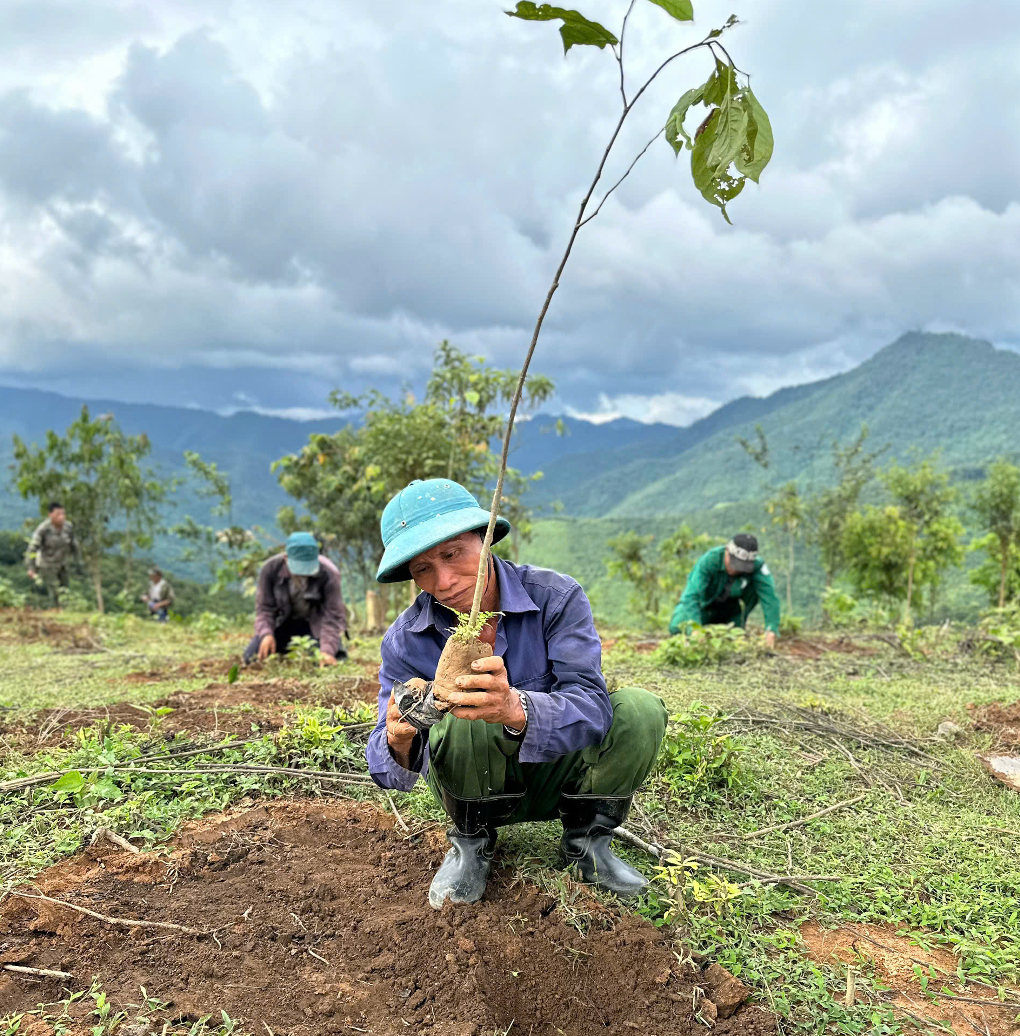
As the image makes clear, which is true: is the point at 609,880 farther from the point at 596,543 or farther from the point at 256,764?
the point at 596,543

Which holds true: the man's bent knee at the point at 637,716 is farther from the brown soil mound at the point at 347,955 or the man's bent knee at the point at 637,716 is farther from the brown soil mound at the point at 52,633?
the brown soil mound at the point at 52,633

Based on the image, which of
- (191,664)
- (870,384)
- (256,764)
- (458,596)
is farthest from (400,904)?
(870,384)

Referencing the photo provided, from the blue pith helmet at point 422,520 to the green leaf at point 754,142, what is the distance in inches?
40.5

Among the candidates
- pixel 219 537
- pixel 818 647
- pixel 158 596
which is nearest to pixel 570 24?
pixel 818 647

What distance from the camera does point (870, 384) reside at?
405 feet

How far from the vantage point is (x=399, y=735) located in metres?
2.18

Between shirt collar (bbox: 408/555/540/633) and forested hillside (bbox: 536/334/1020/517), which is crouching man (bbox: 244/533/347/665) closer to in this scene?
shirt collar (bbox: 408/555/540/633)

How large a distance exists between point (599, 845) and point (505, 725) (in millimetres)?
686

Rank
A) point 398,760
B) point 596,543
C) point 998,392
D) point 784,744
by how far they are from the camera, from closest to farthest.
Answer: point 398,760 → point 784,744 → point 596,543 → point 998,392

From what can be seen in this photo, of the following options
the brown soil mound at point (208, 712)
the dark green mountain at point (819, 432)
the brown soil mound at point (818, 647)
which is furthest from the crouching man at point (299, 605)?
the dark green mountain at point (819, 432)

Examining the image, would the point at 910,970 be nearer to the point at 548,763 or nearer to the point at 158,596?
the point at 548,763

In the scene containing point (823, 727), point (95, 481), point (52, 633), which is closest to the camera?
point (823, 727)

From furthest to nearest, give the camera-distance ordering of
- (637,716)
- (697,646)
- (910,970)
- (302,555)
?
(697,646) < (302,555) < (637,716) < (910,970)

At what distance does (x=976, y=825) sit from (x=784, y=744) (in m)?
0.97
